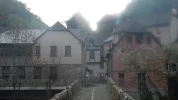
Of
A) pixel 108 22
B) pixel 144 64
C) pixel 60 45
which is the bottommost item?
pixel 144 64

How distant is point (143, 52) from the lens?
2066cm

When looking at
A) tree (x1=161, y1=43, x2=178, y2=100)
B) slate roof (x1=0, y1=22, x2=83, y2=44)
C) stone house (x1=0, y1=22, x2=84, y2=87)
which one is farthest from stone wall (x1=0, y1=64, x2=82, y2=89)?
tree (x1=161, y1=43, x2=178, y2=100)

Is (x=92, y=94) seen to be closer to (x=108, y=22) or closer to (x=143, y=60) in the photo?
(x=143, y=60)

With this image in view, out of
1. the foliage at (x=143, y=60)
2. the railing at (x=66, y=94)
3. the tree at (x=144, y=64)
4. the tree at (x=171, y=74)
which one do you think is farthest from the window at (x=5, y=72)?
the tree at (x=171, y=74)

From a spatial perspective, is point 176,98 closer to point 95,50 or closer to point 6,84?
point 6,84

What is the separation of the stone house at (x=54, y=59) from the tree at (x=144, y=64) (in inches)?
376

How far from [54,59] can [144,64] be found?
12.6m

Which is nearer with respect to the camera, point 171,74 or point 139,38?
point 139,38

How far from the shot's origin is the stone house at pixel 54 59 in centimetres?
2969

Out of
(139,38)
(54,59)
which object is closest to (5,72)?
(54,59)

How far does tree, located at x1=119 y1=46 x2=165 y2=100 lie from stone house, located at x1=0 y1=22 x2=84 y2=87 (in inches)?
376

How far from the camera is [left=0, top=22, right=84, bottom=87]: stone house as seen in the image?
97.4 ft

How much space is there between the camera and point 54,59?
30609mm

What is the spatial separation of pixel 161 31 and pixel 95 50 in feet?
129
